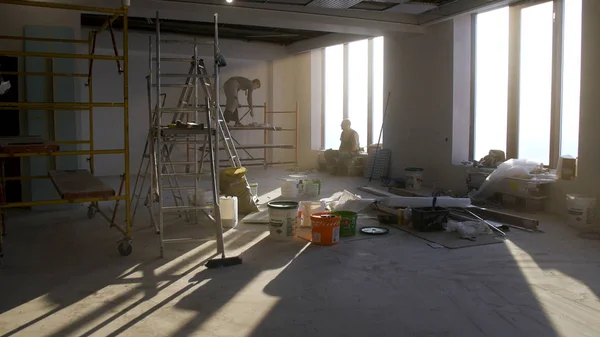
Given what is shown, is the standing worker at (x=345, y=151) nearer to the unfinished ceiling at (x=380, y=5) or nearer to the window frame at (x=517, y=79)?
the window frame at (x=517, y=79)

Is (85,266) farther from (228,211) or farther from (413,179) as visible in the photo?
(413,179)

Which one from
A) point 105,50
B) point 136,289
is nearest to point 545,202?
point 136,289

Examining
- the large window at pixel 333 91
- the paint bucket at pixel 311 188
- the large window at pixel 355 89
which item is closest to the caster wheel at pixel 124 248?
the paint bucket at pixel 311 188

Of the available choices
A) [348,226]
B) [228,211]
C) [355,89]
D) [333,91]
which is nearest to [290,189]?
[228,211]

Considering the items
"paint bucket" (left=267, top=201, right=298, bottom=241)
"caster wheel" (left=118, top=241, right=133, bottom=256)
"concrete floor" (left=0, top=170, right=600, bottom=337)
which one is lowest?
"concrete floor" (left=0, top=170, right=600, bottom=337)

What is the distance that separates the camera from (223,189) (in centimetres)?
621

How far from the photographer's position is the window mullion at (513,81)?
23.2ft

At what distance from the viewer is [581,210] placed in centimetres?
534

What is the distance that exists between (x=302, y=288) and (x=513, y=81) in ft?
16.7

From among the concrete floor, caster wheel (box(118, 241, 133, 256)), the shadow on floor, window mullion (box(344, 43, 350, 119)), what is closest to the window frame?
the concrete floor

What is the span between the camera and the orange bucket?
4.60 metres

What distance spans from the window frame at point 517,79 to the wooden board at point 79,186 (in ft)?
17.5

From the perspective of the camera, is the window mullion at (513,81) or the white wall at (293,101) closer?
the window mullion at (513,81)

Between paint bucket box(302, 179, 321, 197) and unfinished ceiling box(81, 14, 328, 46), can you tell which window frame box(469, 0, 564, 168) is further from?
unfinished ceiling box(81, 14, 328, 46)
